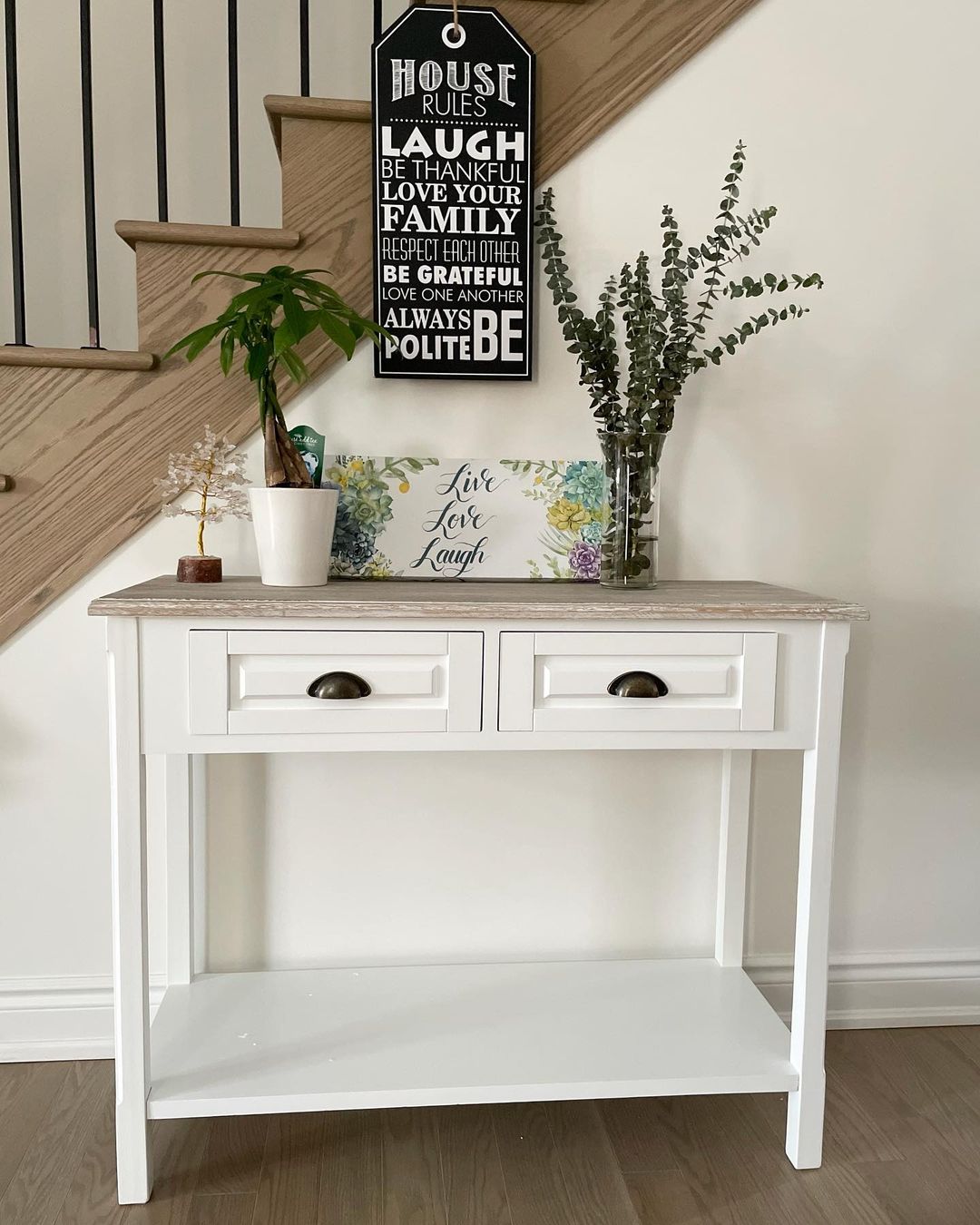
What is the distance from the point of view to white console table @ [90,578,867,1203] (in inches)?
53.5

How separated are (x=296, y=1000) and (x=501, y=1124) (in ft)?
1.36

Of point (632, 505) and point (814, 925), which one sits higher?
point (632, 505)

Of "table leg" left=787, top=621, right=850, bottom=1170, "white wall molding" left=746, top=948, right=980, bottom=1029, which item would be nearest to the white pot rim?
"table leg" left=787, top=621, right=850, bottom=1170

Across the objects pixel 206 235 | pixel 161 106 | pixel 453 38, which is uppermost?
pixel 453 38

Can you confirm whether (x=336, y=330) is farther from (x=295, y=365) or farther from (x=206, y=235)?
(x=206, y=235)

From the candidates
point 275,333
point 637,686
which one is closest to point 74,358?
point 275,333

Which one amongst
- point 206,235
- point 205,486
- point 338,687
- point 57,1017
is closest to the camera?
point 338,687

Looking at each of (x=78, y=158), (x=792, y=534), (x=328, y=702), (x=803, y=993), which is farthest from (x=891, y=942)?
(x=78, y=158)

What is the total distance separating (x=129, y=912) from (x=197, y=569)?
0.53 meters

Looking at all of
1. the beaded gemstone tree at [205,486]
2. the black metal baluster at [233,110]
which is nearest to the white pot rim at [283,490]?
the beaded gemstone tree at [205,486]

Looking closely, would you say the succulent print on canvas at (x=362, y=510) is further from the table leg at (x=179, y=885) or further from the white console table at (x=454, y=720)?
the table leg at (x=179, y=885)

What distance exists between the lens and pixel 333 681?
1365mm

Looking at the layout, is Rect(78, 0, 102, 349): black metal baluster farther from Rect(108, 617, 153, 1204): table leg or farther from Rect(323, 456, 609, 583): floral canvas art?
Rect(108, 617, 153, 1204): table leg

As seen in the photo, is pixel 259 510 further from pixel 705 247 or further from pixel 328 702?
pixel 705 247
